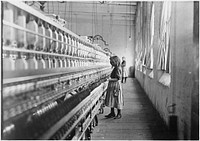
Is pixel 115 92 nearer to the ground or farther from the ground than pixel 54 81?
nearer to the ground

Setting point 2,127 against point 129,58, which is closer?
point 2,127

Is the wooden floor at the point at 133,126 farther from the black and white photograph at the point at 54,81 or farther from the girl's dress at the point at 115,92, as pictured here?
the girl's dress at the point at 115,92

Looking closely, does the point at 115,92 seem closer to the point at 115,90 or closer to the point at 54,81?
the point at 115,90

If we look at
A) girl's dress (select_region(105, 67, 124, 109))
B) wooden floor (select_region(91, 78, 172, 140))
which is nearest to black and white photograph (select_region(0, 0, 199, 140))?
wooden floor (select_region(91, 78, 172, 140))

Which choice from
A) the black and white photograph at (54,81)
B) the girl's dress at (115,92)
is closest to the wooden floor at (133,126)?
the black and white photograph at (54,81)

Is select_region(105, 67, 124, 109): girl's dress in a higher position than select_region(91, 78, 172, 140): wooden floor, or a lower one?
higher

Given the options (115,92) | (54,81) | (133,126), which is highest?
(54,81)

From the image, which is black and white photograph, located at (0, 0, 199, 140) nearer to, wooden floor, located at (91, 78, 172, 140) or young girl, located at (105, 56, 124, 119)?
wooden floor, located at (91, 78, 172, 140)

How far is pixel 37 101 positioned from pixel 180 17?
76.5 inches

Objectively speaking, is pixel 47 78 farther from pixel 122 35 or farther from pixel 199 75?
pixel 122 35

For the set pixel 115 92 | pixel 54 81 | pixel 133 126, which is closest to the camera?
pixel 54 81

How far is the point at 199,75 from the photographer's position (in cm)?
212

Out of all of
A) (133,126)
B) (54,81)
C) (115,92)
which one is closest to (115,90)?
(115,92)

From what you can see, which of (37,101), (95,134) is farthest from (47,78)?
(95,134)
